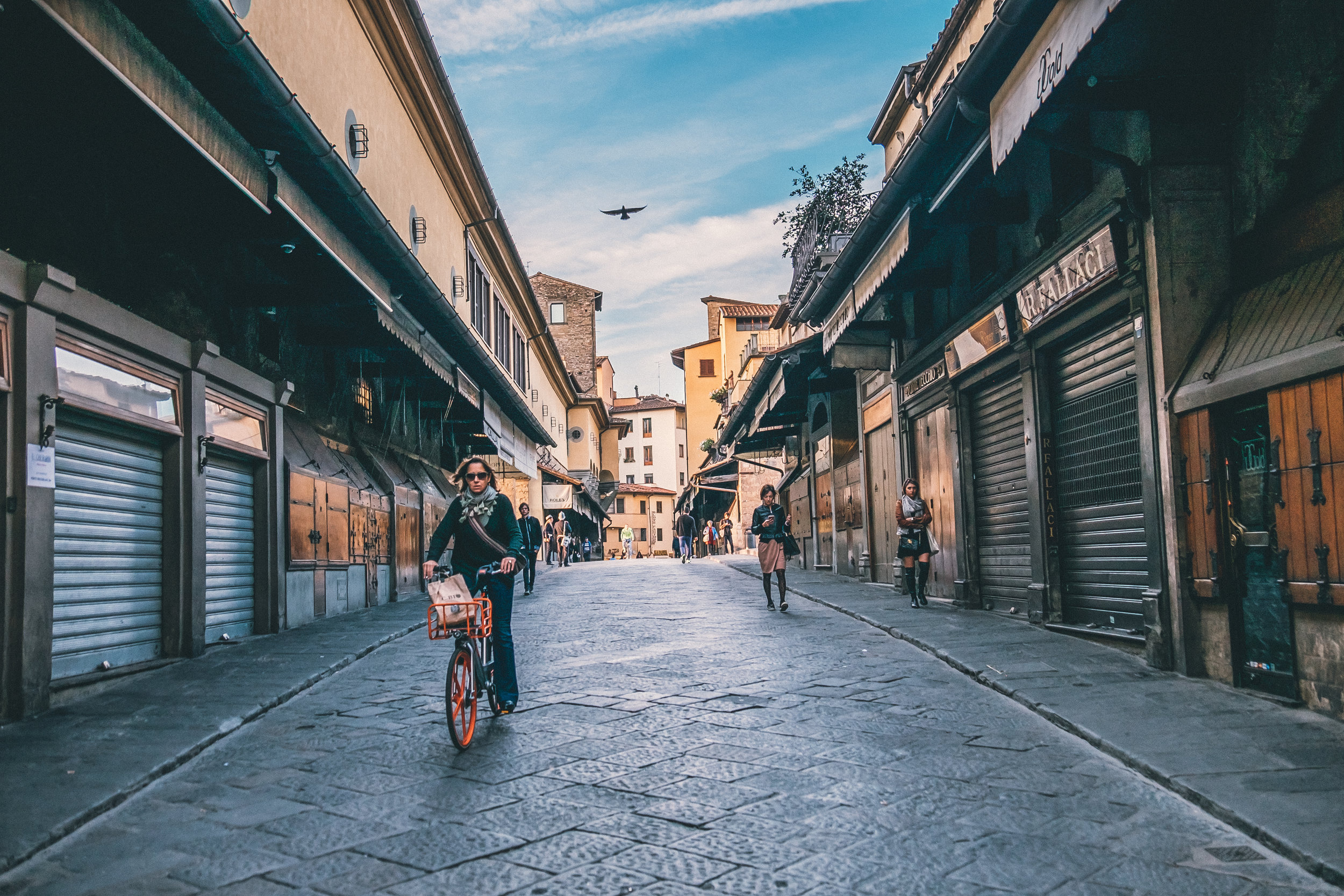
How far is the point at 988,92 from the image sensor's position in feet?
27.4

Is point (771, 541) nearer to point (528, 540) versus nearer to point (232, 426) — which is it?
point (528, 540)

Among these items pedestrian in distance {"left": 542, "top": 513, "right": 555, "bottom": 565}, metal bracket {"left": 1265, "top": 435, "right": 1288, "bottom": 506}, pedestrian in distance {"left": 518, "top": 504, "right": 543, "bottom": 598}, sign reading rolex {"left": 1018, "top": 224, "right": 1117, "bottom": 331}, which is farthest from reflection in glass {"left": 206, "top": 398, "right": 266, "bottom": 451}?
pedestrian in distance {"left": 542, "top": 513, "right": 555, "bottom": 565}

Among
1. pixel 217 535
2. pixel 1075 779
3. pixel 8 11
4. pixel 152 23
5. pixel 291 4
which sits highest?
pixel 291 4

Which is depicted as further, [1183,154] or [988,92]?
[988,92]

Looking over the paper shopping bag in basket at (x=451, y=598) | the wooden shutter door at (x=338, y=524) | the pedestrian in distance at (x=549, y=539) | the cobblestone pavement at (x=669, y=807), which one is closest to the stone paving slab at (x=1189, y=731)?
the cobblestone pavement at (x=669, y=807)

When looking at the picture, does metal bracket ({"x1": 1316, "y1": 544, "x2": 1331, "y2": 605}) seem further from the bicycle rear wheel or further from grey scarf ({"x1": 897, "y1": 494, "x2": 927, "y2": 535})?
grey scarf ({"x1": 897, "y1": 494, "x2": 927, "y2": 535})

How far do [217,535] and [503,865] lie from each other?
7892 millimetres

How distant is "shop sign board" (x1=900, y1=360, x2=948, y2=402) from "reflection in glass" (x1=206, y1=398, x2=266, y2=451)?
26.3 feet

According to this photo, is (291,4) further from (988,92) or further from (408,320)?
(988,92)

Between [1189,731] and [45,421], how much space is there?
712 cm

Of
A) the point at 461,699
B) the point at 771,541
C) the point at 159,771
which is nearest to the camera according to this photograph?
the point at 159,771

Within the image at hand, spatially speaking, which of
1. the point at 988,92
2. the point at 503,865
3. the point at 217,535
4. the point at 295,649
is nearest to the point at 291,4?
the point at 217,535

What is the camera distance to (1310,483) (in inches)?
237

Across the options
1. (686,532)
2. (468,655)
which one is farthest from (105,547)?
(686,532)
